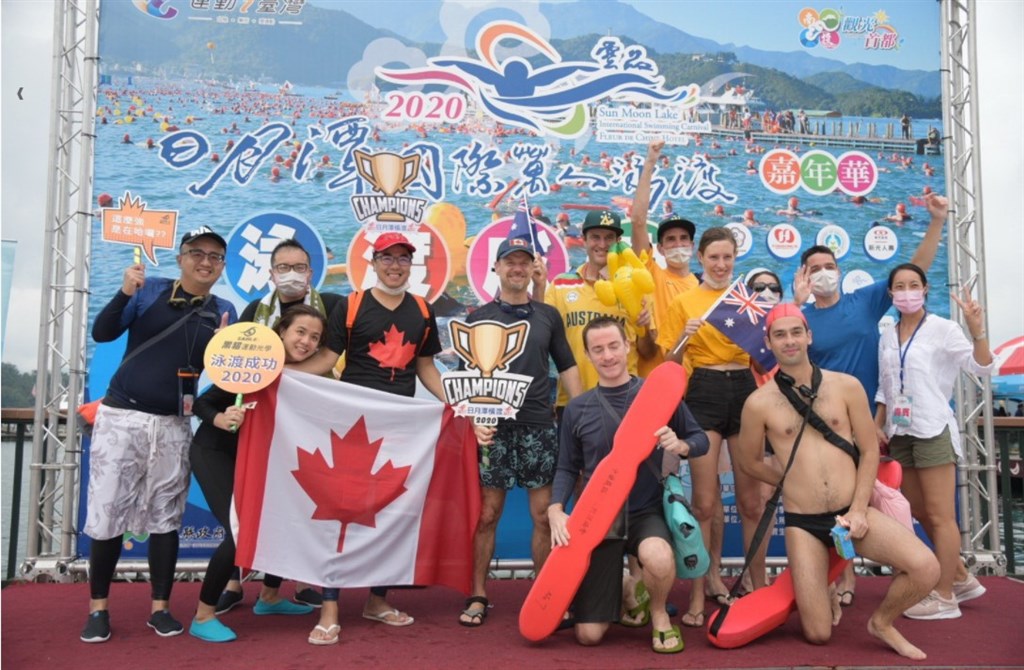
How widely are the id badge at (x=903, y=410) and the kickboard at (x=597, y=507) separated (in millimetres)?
1535

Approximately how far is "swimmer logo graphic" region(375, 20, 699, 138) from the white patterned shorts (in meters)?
3.02

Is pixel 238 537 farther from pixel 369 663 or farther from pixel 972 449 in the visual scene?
pixel 972 449

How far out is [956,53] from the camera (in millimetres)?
5578

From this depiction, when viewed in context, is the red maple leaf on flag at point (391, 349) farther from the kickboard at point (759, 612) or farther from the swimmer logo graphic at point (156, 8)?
the swimmer logo graphic at point (156, 8)

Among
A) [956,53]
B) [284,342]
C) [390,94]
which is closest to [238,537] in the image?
[284,342]

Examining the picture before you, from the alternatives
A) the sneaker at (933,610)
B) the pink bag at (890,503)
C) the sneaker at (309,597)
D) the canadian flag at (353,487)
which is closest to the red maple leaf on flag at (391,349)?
the canadian flag at (353,487)

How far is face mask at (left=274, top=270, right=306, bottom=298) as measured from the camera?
12.8 feet

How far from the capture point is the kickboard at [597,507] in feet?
11.0

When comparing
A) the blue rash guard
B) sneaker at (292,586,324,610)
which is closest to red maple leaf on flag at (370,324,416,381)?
the blue rash guard

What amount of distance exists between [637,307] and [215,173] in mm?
3120

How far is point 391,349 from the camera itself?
3.91m

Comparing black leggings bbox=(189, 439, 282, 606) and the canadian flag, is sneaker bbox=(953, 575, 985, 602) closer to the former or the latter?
the canadian flag

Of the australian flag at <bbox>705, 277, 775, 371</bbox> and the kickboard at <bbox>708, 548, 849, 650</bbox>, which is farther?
the australian flag at <bbox>705, 277, 775, 371</bbox>

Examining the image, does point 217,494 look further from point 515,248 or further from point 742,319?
point 742,319
